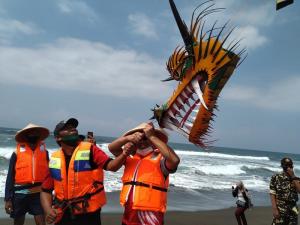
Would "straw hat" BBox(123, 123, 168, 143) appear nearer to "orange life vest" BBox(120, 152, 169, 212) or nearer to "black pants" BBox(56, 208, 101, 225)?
"orange life vest" BBox(120, 152, 169, 212)

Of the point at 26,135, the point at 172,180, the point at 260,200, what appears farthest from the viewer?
the point at 172,180

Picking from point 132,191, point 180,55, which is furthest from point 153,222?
point 180,55

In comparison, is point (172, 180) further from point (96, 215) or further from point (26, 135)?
point (96, 215)

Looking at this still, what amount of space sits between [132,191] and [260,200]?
12.7m

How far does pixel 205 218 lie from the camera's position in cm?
1018

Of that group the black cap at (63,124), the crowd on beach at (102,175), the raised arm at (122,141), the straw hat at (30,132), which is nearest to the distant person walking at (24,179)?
the straw hat at (30,132)

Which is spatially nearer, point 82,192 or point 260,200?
point 82,192

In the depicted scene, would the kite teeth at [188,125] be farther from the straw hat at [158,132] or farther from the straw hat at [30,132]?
the straw hat at [30,132]

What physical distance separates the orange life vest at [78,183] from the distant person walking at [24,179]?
2.08 metres

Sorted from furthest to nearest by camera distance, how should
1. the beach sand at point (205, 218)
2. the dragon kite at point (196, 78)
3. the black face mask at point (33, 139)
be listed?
1. the beach sand at point (205, 218)
2. the black face mask at point (33, 139)
3. the dragon kite at point (196, 78)

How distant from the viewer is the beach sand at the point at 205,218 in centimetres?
878

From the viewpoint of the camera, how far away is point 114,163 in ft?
10.3

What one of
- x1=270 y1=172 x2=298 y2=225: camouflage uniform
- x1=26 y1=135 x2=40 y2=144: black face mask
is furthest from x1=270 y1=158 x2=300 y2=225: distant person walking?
x1=26 y1=135 x2=40 y2=144: black face mask

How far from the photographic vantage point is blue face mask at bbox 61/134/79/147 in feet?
10.9
